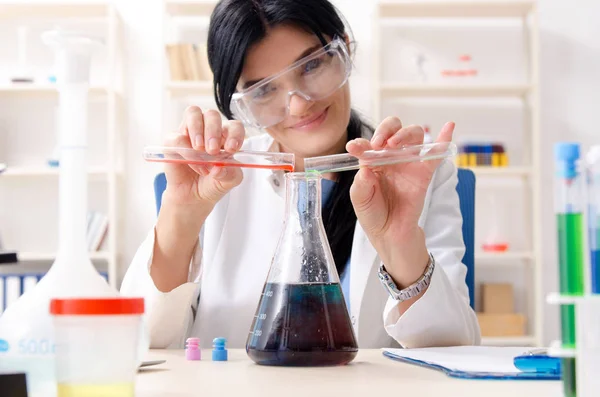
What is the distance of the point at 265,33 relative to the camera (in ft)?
4.98

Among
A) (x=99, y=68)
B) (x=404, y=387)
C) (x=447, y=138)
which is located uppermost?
(x=99, y=68)

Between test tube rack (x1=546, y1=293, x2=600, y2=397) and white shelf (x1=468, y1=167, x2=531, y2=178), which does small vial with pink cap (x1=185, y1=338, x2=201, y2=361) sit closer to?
test tube rack (x1=546, y1=293, x2=600, y2=397)

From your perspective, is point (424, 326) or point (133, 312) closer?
point (133, 312)

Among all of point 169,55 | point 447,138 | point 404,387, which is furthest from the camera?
point 169,55

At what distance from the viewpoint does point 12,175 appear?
3.86 metres

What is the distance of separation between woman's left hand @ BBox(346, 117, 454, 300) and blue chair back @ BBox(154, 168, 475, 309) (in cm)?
42

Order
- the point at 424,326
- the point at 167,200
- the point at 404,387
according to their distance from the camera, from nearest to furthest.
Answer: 1. the point at 404,387
2. the point at 424,326
3. the point at 167,200

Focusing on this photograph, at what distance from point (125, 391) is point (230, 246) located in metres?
1.09

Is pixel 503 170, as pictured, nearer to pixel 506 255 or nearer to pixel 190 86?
pixel 506 255

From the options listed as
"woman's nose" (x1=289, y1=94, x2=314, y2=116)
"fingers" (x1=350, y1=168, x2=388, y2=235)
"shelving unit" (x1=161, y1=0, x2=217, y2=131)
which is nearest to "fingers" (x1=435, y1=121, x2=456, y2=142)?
"fingers" (x1=350, y1=168, x2=388, y2=235)

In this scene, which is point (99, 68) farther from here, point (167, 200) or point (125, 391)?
point (125, 391)

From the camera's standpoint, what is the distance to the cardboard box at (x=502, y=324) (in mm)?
3729

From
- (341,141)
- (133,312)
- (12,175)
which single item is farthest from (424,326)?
(12,175)

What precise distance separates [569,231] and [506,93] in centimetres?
355
